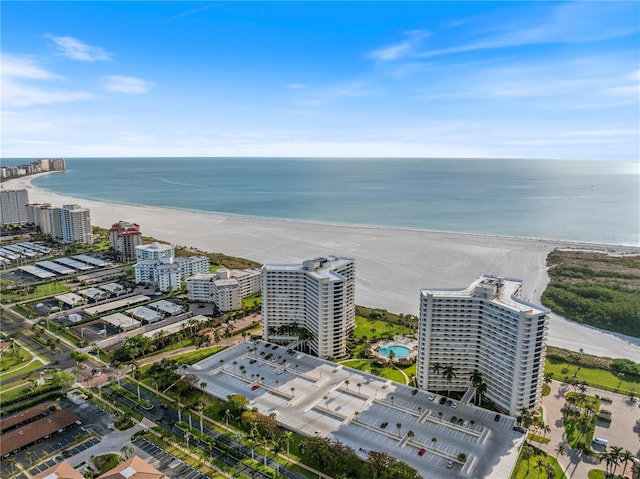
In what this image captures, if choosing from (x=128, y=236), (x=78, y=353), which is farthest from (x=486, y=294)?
(x=128, y=236)

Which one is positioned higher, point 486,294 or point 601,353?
point 486,294

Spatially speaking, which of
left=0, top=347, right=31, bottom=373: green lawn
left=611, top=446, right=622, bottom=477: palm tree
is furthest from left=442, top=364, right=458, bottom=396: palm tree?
left=0, top=347, right=31, bottom=373: green lawn

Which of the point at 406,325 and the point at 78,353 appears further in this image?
the point at 406,325

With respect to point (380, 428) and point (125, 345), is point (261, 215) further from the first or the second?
point (380, 428)

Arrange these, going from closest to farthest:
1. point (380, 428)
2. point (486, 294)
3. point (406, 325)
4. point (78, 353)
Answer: point (380, 428) < point (486, 294) < point (78, 353) < point (406, 325)

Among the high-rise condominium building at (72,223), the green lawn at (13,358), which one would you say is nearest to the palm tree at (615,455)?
the green lawn at (13,358)
